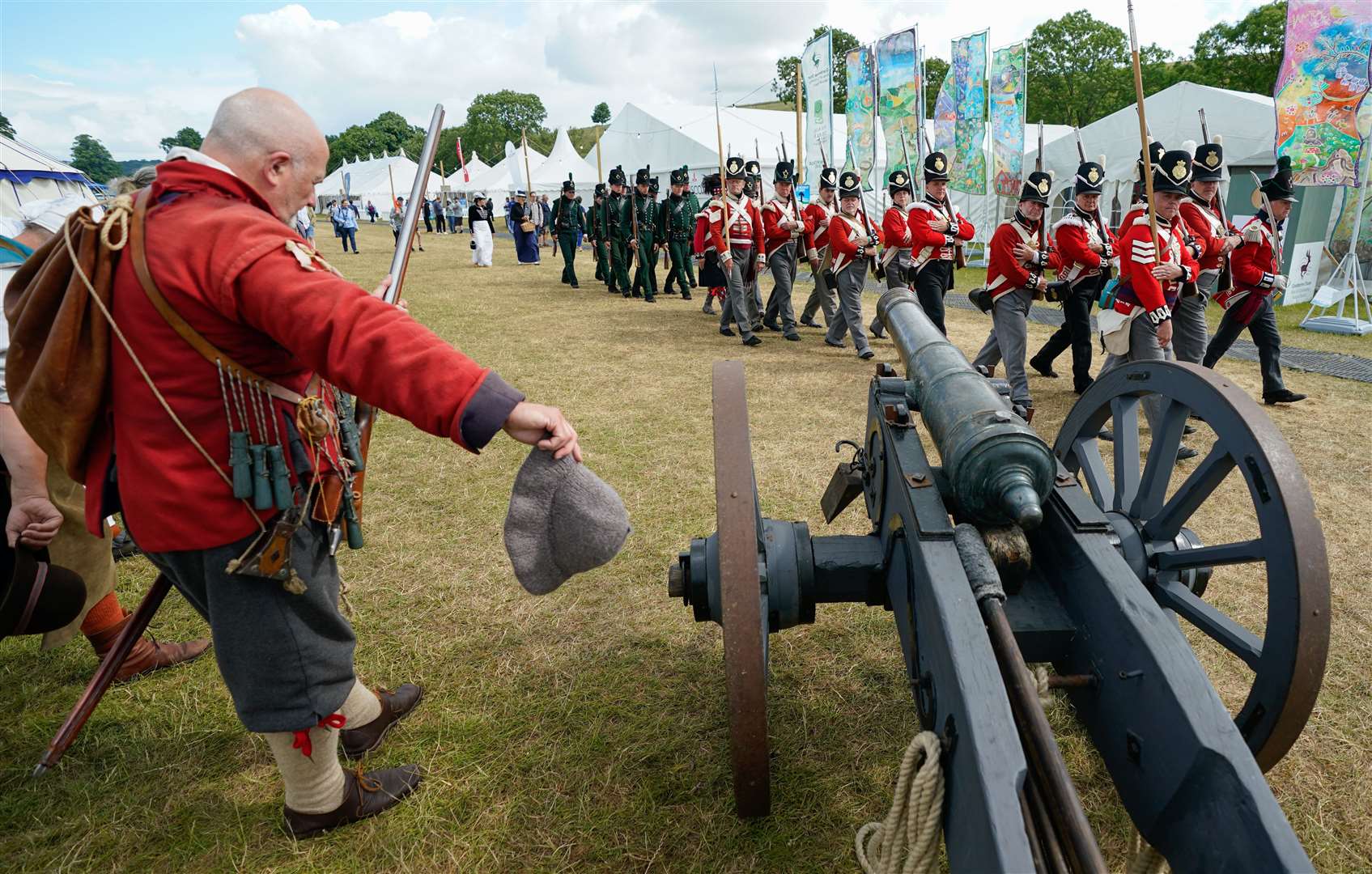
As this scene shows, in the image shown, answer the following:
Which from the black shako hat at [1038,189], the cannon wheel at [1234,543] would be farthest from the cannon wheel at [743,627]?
the black shako hat at [1038,189]

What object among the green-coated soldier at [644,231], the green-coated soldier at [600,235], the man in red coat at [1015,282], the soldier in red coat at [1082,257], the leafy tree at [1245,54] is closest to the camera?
the man in red coat at [1015,282]

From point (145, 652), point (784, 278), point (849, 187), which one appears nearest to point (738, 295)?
point (784, 278)

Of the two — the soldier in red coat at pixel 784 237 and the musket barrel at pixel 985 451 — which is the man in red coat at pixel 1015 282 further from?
the musket barrel at pixel 985 451

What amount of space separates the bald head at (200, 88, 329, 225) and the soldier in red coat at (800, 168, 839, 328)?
7.19 m

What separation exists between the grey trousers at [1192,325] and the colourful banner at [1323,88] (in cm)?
538

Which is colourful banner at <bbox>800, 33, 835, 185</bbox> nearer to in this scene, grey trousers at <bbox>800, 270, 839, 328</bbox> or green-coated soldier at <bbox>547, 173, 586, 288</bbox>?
green-coated soldier at <bbox>547, 173, 586, 288</bbox>

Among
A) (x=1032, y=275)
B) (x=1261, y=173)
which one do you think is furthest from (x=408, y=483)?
(x=1261, y=173)

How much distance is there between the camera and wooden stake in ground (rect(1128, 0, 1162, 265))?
9.70 feet

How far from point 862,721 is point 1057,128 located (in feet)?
75.0

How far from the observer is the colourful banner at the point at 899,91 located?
13102mm

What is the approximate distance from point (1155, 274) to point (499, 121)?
8849 centimetres

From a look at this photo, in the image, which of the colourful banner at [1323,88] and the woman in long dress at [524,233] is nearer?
the colourful banner at [1323,88]

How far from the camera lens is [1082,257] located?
599 centimetres

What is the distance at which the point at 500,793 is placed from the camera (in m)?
2.22
